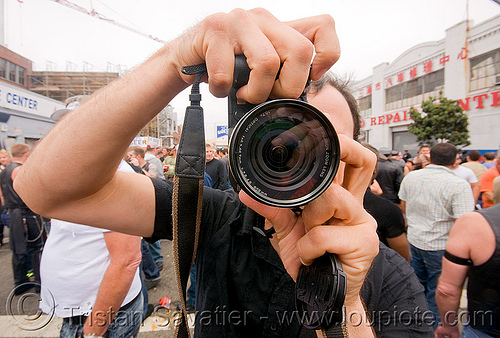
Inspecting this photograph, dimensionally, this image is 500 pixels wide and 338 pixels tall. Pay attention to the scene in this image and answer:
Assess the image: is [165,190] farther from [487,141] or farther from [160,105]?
[487,141]

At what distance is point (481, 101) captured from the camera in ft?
59.0

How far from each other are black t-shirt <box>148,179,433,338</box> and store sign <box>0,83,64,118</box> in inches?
657

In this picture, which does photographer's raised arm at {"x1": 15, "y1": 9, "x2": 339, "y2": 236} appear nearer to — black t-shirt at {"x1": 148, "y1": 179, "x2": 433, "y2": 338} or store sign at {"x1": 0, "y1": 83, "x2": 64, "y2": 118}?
black t-shirt at {"x1": 148, "y1": 179, "x2": 433, "y2": 338}

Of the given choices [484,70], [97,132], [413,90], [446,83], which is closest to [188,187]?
[97,132]

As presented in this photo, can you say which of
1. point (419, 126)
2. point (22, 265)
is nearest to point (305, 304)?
point (22, 265)

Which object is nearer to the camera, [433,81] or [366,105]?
[433,81]

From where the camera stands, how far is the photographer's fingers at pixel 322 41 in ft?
3.15

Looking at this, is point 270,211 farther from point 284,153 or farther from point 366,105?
point 366,105

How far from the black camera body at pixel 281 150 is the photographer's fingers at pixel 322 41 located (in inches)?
5.8


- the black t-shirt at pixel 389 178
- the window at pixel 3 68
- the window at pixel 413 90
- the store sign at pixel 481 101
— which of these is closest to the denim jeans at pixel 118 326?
the black t-shirt at pixel 389 178

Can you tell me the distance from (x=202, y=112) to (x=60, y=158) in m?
0.51

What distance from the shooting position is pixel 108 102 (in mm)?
941

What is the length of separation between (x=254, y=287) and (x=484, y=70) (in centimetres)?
2399

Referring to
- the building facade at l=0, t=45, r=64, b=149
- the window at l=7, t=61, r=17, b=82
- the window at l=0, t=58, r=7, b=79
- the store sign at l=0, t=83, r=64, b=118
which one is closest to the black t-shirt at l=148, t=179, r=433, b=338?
the building facade at l=0, t=45, r=64, b=149
